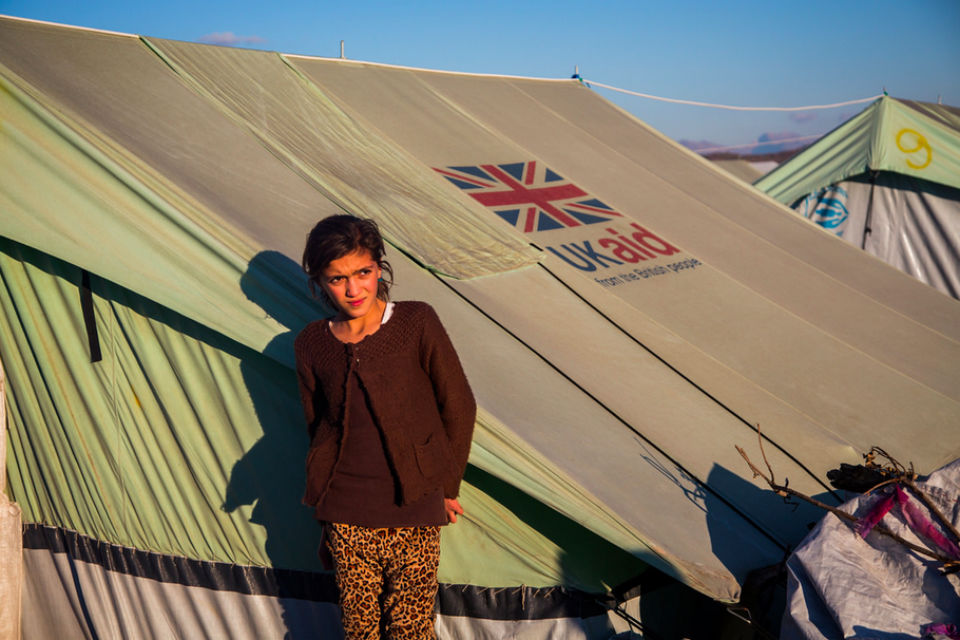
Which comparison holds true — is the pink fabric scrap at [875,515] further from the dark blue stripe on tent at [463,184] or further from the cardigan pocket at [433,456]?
the dark blue stripe on tent at [463,184]

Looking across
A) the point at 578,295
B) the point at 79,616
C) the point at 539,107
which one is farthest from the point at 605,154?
the point at 79,616

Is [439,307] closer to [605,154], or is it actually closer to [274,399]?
[274,399]

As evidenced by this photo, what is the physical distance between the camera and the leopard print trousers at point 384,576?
60.7 inches

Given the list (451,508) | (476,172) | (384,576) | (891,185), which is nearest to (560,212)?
(476,172)

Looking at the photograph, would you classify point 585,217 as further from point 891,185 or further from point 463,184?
point 891,185

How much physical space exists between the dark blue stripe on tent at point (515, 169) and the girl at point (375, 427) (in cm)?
176

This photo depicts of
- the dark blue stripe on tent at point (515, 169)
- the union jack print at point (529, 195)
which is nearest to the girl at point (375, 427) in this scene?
the union jack print at point (529, 195)

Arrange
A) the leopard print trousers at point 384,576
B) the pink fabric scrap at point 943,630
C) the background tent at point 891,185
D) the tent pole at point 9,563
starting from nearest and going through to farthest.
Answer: the pink fabric scrap at point 943,630 < the leopard print trousers at point 384,576 < the tent pole at point 9,563 < the background tent at point 891,185

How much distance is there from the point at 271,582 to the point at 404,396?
852mm

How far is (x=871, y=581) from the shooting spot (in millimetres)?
1508

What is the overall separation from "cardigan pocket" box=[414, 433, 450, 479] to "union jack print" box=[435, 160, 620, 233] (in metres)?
1.43

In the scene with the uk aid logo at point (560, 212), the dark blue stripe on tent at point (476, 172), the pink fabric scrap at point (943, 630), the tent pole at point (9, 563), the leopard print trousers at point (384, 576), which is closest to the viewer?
the pink fabric scrap at point (943, 630)

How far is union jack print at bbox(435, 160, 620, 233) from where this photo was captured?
9.52 feet

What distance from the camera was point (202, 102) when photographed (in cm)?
238
